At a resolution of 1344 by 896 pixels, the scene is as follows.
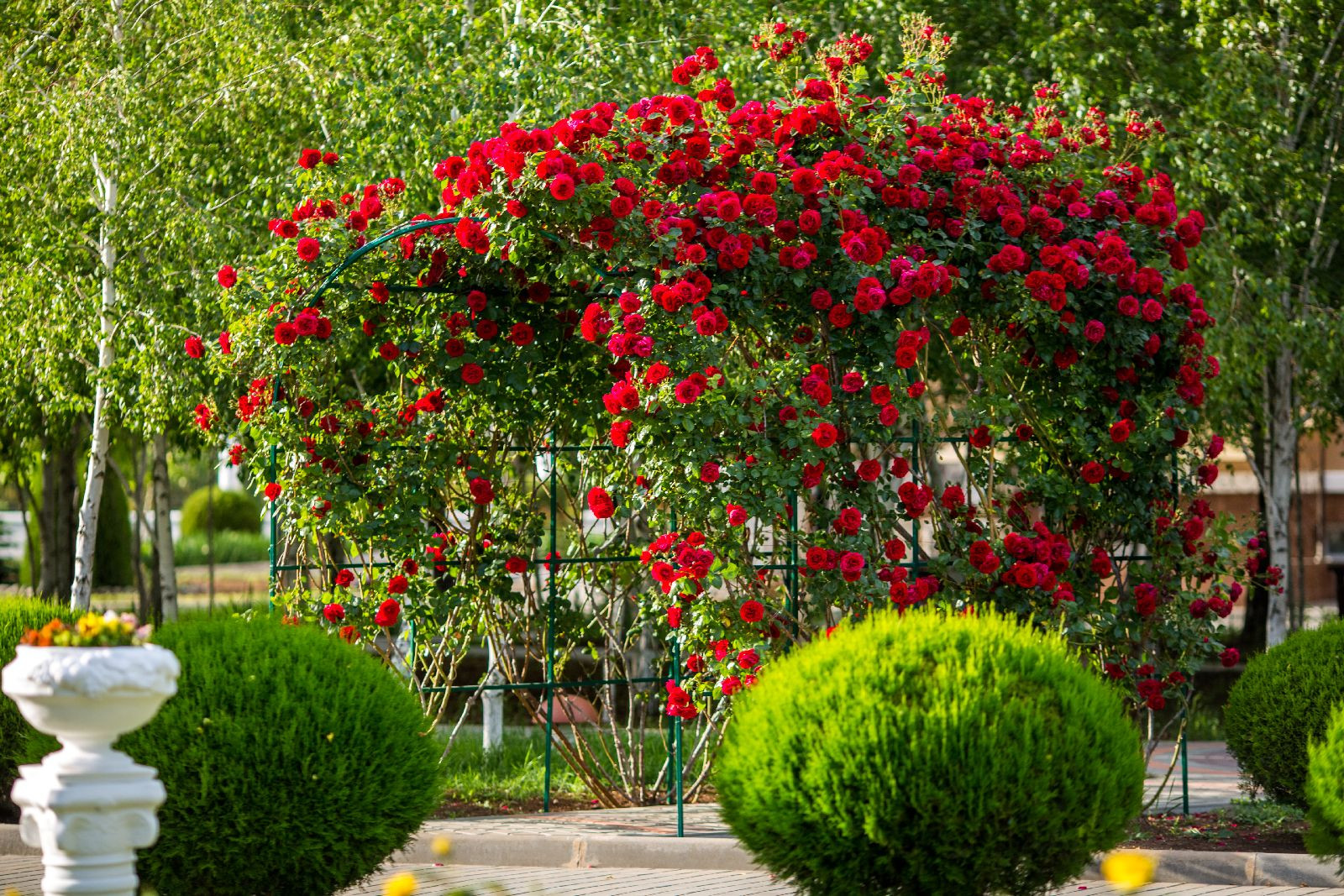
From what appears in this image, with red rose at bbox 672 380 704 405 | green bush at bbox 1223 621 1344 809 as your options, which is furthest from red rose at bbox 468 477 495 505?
green bush at bbox 1223 621 1344 809

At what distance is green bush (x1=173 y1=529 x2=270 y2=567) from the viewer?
118 feet

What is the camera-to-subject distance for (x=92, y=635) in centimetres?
459

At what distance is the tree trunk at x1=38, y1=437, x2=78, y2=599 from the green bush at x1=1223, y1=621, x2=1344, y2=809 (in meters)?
13.3

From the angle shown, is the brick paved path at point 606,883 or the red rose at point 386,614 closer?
the brick paved path at point 606,883

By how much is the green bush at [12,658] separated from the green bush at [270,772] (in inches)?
93.6

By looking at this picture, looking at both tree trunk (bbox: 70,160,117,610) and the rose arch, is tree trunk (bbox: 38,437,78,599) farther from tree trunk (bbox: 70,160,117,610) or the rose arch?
the rose arch

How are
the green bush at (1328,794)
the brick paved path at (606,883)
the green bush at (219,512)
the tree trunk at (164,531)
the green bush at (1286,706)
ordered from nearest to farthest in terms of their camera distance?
the green bush at (1328,794)
the brick paved path at (606,883)
the green bush at (1286,706)
the tree trunk at (164,531)
the green bush at (219,512)

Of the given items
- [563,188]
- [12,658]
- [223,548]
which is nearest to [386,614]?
[12,658]

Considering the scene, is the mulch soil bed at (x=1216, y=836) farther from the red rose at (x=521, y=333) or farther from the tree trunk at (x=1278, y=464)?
the tree trunk at (x=1278, y=464)

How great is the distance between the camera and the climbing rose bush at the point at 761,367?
7.35m

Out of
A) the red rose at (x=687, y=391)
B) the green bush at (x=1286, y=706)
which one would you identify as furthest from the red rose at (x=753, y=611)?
the green bush at (x=1286, y=706)

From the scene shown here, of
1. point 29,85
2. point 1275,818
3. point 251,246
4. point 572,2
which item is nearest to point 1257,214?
point 572,2

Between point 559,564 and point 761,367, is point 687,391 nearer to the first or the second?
point 761,367

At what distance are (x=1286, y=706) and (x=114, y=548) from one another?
885 inches
